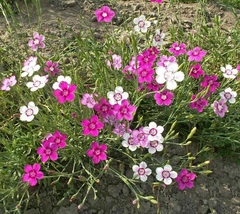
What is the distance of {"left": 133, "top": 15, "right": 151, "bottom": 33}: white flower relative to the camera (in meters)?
2.47

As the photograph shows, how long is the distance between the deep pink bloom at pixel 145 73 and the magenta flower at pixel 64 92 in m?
0.37

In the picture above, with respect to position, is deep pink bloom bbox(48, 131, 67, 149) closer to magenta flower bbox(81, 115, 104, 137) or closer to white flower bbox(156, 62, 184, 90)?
magenta flower bbox(81, 115, 104, 137)

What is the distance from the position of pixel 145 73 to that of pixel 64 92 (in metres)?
0.43

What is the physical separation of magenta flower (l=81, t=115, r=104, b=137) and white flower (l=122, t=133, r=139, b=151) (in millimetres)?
158

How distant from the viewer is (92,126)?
2.05m

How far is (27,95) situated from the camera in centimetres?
236

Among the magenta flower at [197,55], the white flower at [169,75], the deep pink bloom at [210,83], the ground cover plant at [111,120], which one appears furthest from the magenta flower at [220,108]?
the white flower at [169,75]

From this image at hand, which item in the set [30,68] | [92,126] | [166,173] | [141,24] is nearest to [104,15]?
[141,24]

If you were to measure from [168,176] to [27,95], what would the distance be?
849 mm

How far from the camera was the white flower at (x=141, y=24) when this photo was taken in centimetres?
247

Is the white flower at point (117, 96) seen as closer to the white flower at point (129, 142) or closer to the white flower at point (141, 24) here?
the white flower at point (129, 142)

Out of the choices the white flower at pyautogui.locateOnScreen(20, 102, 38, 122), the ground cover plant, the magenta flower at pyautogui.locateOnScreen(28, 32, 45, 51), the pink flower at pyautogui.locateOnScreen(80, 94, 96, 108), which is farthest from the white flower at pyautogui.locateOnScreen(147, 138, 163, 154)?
the magenta flower at pyautogui.locateOnScreen(28, 32, 45, 51)

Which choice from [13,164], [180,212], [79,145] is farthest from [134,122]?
[13,164]

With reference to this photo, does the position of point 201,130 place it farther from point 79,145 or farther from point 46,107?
point 46,107
